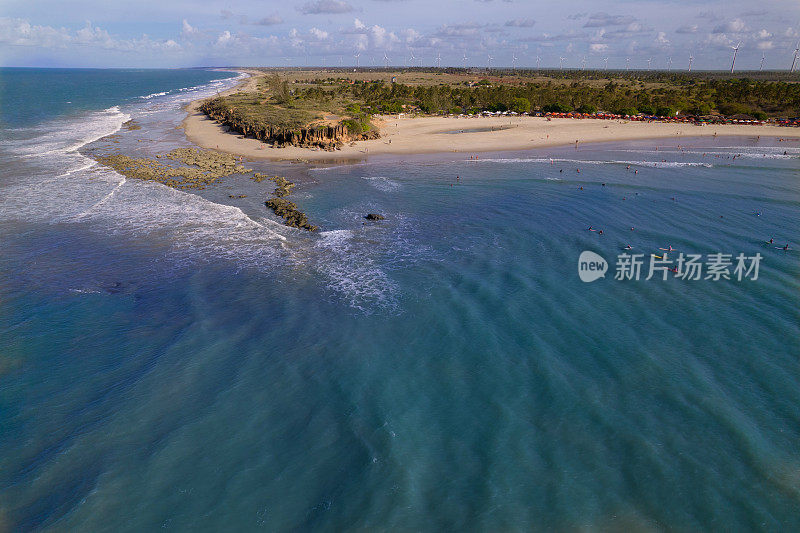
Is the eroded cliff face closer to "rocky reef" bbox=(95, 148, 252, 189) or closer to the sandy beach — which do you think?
the sandy beach

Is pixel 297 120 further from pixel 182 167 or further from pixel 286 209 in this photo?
pixel 286 209

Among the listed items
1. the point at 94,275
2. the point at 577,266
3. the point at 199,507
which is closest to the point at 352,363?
the point at 199,507

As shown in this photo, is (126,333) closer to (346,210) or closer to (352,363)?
(352,363)

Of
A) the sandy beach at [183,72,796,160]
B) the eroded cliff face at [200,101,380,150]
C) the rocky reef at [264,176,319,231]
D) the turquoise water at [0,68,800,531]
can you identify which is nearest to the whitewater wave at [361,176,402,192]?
the turquoise water at [0,68,800,531]

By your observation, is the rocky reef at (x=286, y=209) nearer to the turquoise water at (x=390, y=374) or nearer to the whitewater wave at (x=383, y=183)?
the turquoise water at (x=390, y=374)

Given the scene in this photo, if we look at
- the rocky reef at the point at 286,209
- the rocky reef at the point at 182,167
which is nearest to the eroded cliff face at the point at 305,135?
the rocky reef at the point at 182,167

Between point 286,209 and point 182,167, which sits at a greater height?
point 182,167

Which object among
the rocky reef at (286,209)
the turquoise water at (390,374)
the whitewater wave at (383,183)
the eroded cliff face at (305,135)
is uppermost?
the eroded cliff face at (305,135)

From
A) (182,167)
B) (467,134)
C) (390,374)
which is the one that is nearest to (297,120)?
(182,167)
